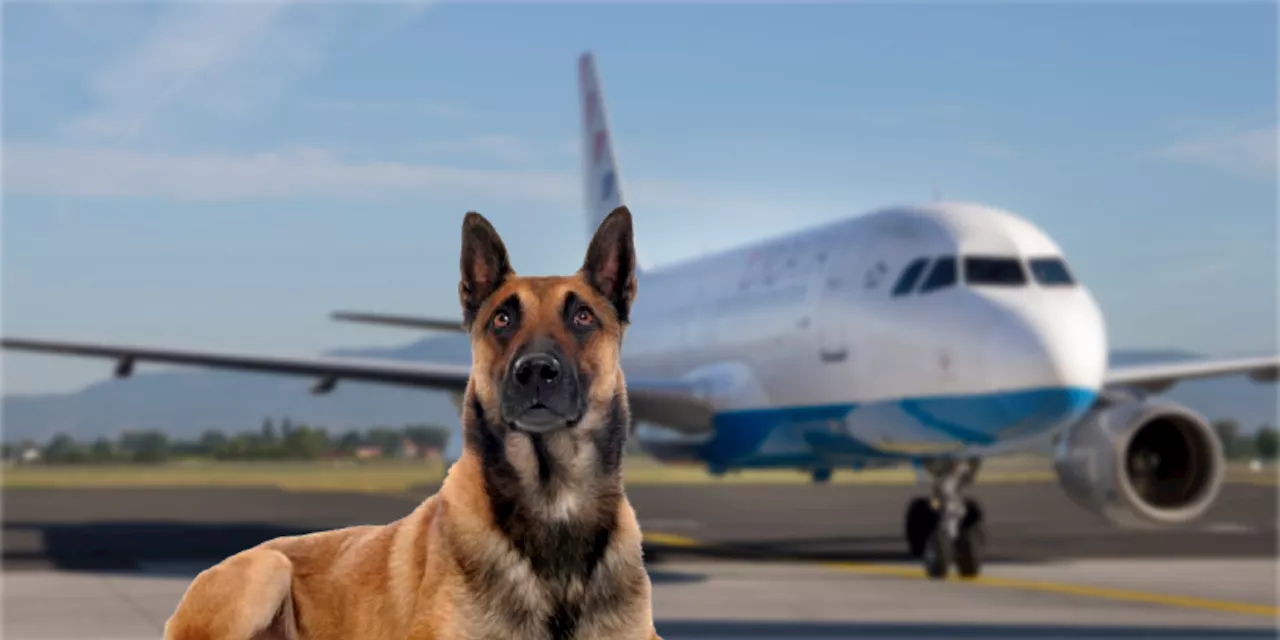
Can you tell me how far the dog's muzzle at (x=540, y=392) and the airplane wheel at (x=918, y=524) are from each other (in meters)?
13.7

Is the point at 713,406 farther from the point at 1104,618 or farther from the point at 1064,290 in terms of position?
the point at 1104,618

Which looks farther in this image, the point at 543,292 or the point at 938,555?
the point at 938,555

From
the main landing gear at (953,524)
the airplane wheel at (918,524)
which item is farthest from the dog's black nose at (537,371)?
the airplane wheel at (918,524)

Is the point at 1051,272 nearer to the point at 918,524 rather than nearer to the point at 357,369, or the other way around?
the point at 918,524

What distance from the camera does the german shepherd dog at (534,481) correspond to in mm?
3697

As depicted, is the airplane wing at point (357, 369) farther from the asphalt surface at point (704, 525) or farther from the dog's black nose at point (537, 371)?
the dog's black nose at point (537, 371)

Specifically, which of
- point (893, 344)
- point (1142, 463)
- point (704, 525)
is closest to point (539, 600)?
point (893, 344)

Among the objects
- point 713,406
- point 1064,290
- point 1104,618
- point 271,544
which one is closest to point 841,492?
point 713,406

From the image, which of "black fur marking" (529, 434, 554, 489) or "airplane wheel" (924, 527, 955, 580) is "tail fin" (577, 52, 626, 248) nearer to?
"airplane wheel" (924, 527, 955, 580)

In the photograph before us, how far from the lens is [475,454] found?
3.78 m

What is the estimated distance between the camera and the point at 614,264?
3.83m

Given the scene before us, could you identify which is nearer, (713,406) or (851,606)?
(851,606)

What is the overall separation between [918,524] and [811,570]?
137 centimetres

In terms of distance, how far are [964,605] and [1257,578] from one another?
431 cm
